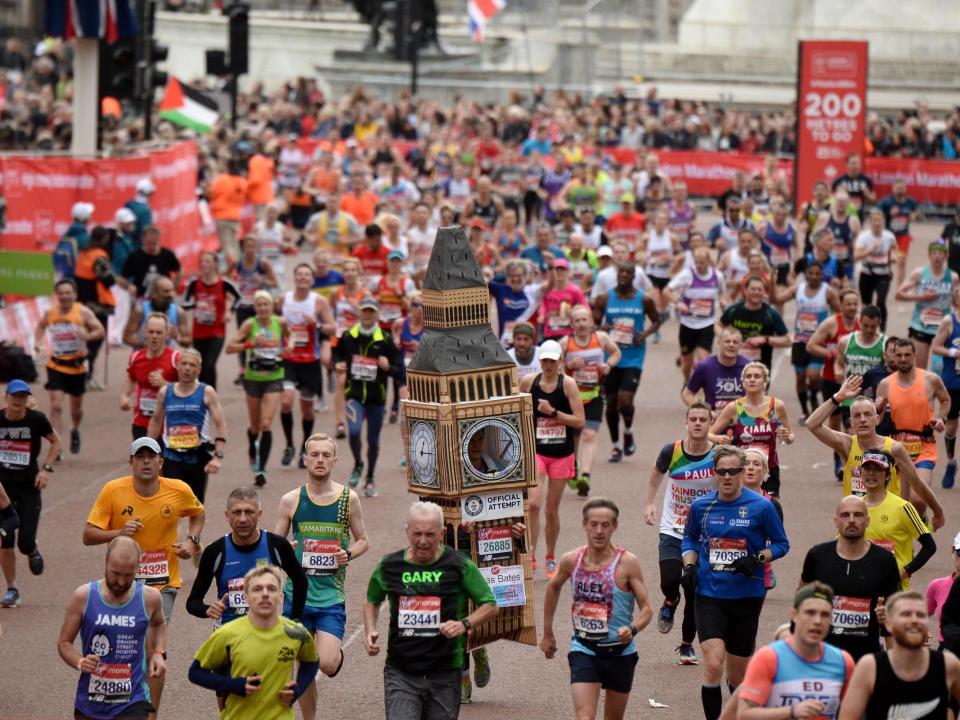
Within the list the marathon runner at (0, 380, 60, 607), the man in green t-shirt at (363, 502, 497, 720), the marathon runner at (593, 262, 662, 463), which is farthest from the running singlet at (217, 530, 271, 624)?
the marathon runner at (593, 262, 662, 463)

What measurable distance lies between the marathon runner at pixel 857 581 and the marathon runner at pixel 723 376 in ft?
15.4

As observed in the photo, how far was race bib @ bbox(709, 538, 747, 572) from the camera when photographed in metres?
10.1

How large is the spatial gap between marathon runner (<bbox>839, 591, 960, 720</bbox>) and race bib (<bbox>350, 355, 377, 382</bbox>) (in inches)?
345

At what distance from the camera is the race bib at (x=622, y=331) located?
1777cm

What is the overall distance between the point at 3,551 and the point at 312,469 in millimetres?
3333

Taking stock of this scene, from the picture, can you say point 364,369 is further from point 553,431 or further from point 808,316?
point 808,316

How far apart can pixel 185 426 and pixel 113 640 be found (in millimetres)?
4549

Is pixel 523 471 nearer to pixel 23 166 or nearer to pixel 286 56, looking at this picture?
pixel 23 166

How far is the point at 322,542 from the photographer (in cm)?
1055

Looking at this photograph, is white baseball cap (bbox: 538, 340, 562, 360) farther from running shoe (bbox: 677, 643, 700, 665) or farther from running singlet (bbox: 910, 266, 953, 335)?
running singlet (bbox: 910, 266, 953, 335)

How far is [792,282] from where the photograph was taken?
23281 mm

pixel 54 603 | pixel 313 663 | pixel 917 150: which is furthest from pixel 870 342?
pixel 917 150

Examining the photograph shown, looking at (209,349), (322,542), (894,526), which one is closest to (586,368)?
(209,349)

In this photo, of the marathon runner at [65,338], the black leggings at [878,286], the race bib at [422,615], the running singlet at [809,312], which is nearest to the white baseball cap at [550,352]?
the race bib at [422,615]
